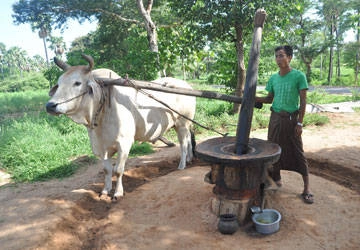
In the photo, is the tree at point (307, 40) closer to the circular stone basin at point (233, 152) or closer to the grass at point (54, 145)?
the grass at point (54, 145)

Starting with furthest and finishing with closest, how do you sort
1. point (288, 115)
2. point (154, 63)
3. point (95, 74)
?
point (154, 63) → point (95, 74) → point (288, 115)

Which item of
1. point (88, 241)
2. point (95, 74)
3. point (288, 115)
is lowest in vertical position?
point (88, 241)

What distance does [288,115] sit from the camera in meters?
3.46

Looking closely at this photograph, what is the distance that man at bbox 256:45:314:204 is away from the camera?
132 inches

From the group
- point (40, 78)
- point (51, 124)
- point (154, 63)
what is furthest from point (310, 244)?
point (40, 78)

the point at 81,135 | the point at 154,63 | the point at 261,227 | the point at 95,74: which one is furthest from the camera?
the point at 154,63

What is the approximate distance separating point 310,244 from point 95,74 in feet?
11.0

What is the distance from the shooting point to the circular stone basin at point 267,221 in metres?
3.01

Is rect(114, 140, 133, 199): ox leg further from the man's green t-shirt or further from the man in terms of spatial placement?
the man's green t-shirt

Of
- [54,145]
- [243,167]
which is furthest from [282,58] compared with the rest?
[54,145]

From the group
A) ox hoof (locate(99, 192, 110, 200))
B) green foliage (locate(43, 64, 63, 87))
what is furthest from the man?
green foliage (locate(43, 64, 63, 87))

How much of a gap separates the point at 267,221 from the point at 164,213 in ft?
4.18

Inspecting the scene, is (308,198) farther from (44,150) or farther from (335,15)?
(335,15)

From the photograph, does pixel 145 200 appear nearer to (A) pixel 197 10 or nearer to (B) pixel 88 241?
(B) pixel 88 241
